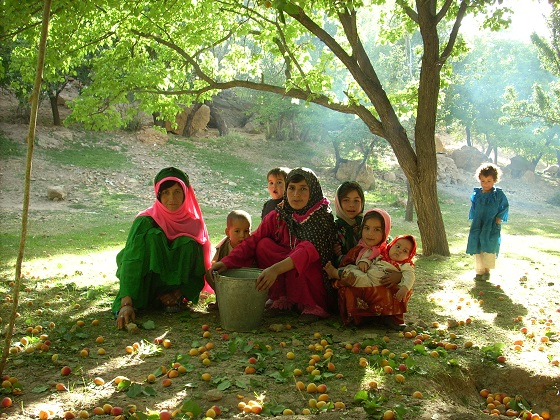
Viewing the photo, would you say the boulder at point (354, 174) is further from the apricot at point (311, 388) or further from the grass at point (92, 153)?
the apricot at point (311, 388)

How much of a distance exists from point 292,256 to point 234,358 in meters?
1.06

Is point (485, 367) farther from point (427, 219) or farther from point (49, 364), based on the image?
point (427, 219)

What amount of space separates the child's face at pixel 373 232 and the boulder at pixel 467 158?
1174 inches

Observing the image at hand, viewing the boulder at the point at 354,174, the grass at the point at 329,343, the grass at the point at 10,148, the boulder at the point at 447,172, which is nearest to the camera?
the grass at the point at 329,343

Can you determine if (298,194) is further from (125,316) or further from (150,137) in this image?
(150,137)

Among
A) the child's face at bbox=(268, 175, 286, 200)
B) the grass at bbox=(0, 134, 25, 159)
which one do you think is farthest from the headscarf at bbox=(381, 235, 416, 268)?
the grass at bbox=(0, 134, 25, 159)

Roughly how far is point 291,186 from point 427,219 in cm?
492

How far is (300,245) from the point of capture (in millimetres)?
4641

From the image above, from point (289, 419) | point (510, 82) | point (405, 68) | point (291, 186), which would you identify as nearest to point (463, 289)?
point (291, 186)

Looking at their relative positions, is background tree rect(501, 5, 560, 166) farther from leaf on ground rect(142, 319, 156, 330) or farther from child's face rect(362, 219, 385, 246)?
leaf on ground rect(142, 319, 156, 330)

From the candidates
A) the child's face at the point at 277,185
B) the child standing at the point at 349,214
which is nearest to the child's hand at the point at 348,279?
the child standing at the point at 349,214

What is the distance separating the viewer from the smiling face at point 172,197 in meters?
5.04

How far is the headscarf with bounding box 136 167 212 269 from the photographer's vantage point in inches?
200

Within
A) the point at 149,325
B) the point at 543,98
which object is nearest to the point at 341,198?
the point at 149,325
